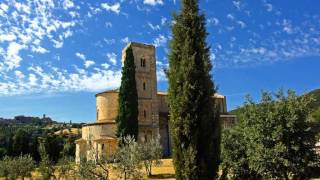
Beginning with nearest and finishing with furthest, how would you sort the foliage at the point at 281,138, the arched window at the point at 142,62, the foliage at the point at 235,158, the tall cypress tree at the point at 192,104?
1. the tall cypress tree at the point at 192,104
2. the foliage at the point at 281,138
3. the foliage at the point at 235,158
4. the arched window at the point at 142,62

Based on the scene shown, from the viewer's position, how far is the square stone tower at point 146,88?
164 ft

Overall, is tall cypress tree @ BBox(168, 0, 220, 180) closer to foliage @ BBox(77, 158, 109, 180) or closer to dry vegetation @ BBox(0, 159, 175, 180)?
foliage @ BBox(77, 158, 109, 180)

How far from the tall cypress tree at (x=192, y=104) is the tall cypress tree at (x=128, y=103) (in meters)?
29.8

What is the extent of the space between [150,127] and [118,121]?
18.5 ft

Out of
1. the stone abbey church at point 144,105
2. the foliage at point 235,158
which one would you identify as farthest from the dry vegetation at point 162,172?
the foliage at point 235,158

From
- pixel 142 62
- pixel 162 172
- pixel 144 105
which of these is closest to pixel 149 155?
pixel 162 172

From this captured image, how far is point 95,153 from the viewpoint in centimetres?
1677

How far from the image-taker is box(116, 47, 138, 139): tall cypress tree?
4547 cm

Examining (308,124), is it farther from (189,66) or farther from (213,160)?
(189,66)

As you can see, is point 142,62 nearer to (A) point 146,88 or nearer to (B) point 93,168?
(A) point 146,88

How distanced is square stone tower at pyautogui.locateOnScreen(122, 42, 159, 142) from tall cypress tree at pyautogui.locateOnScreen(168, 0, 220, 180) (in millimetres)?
34100

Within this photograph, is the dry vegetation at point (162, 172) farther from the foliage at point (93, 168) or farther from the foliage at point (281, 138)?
the foliage at point (281, 138)

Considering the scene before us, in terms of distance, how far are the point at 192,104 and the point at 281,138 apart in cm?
385

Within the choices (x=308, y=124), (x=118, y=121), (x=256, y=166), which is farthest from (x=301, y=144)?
(x=118, y=121)
